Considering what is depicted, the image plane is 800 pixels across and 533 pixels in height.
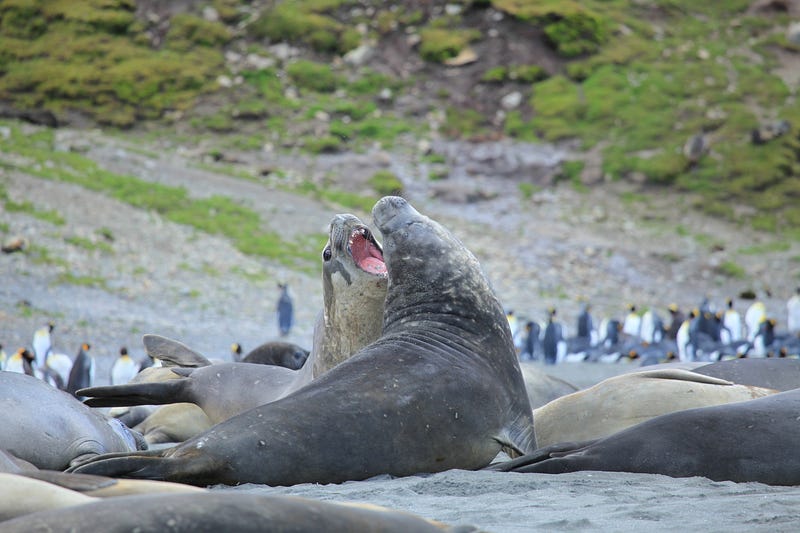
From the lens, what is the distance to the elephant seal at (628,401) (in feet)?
16.0

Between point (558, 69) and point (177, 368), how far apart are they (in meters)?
33.8

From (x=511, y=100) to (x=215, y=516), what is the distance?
36019 millimetres

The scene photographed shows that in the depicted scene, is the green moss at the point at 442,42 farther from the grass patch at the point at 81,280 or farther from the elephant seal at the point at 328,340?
the elephant seal at the point at 328,340

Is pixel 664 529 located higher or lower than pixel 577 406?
higher

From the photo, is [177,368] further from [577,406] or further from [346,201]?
[346,201]

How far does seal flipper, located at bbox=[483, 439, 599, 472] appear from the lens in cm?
432

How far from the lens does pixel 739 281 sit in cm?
2706

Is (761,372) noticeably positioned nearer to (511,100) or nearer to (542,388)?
(542,388)

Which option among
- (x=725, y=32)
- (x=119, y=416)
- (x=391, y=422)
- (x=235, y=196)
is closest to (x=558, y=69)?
(x=725, y=32)

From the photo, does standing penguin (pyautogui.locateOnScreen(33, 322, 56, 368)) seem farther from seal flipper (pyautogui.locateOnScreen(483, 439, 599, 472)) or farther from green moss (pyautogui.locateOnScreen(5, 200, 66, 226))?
seal flipper (pyautogui.locateOnScreen(483, 439, 599, 472))

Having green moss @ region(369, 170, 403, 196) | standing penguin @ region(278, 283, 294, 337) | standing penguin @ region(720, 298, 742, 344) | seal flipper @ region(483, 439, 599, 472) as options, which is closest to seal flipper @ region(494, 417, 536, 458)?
seal flipper @ region(483, 439, 599, 472)

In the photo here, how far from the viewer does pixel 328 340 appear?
5879 millimetres

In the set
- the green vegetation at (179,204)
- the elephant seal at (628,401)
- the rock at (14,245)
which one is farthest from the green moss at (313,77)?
the elephant seal at (628,401)

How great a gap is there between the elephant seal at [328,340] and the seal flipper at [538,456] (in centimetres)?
157
